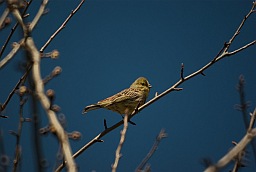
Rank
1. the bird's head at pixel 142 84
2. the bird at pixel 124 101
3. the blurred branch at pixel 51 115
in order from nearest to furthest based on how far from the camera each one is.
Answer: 1. the blurred branch at pixel 51 115
2. the bird at pixel 124 101
3. the bird's head at pixel 142 84

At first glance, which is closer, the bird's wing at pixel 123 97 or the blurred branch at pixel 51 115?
the blurred branch at pixel 51 115

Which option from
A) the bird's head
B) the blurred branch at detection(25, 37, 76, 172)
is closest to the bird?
the bird's head

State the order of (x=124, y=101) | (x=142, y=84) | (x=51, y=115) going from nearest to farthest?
(x=51, y=115) < (x=124, y=101) < (x=142, y=84)

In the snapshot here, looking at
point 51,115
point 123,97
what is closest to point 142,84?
point 123,97

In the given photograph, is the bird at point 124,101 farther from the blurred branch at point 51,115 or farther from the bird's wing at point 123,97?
the blurred branch at point 51,115

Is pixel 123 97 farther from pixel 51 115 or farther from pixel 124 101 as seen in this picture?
pixel 51 115

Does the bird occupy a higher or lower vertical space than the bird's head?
lower

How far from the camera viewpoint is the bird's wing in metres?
6.72

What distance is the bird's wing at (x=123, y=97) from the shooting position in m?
6.72

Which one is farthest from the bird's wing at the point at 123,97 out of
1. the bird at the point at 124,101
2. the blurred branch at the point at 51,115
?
the blurred branch at the point at 51,115

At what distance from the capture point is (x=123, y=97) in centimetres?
689

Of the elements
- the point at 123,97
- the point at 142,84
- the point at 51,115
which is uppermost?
the point at 142,84

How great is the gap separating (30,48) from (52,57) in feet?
3.18

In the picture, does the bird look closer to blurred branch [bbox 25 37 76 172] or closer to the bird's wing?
the bird's wing
